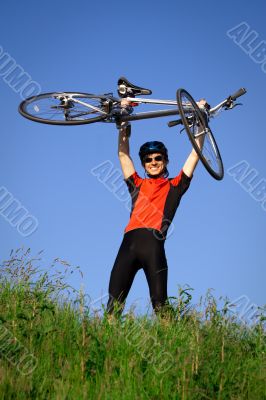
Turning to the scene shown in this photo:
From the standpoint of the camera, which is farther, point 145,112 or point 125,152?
point 145,112

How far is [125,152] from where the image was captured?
6363 millimetres

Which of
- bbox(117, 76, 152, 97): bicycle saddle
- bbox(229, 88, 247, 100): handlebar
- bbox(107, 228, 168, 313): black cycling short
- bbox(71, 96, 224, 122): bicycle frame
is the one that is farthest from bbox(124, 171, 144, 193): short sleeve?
bbox(229, 88, 247, 100): handlebar

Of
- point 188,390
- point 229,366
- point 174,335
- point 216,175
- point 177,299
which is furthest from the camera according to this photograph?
point 216,175

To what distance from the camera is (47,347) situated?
13.5ft

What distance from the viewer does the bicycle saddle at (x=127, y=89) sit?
6.66 m

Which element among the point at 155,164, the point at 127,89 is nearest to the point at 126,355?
the point at 155,164

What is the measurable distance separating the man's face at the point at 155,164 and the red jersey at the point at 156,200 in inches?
3.6

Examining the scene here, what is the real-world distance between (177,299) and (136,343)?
1.05 meters

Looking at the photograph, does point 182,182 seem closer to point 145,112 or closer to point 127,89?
point 145,112

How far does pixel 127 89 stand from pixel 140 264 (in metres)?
2.12

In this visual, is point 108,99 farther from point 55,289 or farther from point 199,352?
point 199,352

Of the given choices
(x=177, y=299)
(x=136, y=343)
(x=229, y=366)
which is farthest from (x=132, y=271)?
(x=229, y=366)

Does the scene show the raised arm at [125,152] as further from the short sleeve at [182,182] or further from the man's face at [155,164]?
the short sleeve at [182,182]

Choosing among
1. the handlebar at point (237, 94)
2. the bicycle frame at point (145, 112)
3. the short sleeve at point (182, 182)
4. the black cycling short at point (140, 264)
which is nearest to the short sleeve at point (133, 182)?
the short sleeve at point (182, 182)
